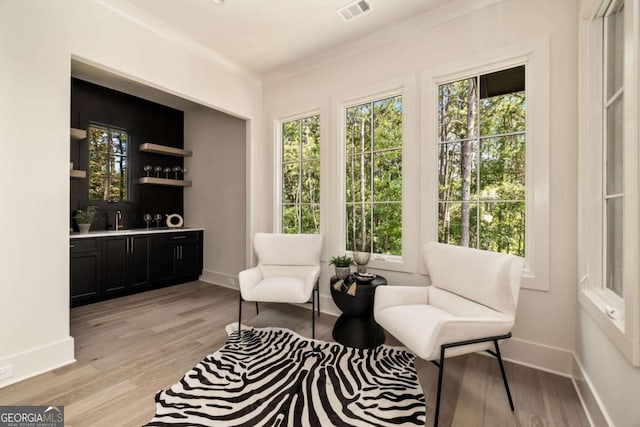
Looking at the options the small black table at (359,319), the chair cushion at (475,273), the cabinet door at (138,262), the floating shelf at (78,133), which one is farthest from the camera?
the cabinet door at (138,262)

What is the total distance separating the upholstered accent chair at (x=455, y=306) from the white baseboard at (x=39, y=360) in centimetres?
232

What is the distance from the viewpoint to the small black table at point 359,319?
234 cm

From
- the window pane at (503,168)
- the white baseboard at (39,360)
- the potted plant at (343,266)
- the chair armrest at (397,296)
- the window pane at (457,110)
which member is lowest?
the white baseboard at (39,360)

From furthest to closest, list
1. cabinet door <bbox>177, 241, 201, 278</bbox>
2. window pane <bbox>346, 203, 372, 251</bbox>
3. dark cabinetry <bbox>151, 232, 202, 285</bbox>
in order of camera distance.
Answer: cabinet door <bbox>177, 241, 201, 278</bbox> < dark cabinetry <bbox>151, 232, 202, 285</bbox> < window pane <bbox>346, 203, 372, 251</bbox>

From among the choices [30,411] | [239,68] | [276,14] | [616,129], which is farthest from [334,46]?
[30,411]

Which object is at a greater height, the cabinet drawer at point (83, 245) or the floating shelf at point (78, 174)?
the floating shelf at point (78, 174)

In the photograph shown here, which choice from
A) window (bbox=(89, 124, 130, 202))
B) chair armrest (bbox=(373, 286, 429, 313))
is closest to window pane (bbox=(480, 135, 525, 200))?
chair armrest (bbox=(373, 286, 429, 313))

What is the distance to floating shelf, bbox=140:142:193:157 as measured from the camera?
4152mm

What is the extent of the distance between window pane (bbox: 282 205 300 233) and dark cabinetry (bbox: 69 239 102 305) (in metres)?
2.25

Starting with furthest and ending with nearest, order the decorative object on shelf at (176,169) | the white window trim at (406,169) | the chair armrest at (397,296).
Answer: the decorative object on shelf at (176,169) → the white window trim at (406,169) → the chair armrest at (397,296)

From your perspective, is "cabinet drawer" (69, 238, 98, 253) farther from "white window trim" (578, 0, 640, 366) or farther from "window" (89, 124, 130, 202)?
"white window trim" (578, 0, 640, 366)

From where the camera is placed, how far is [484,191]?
2346 mm

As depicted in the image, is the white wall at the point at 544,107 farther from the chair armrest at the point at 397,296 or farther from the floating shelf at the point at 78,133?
the floating shelf at the point at 78,133

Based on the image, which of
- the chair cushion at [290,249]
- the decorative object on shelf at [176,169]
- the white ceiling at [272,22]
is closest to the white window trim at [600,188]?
the white ceiling at [272,22]
